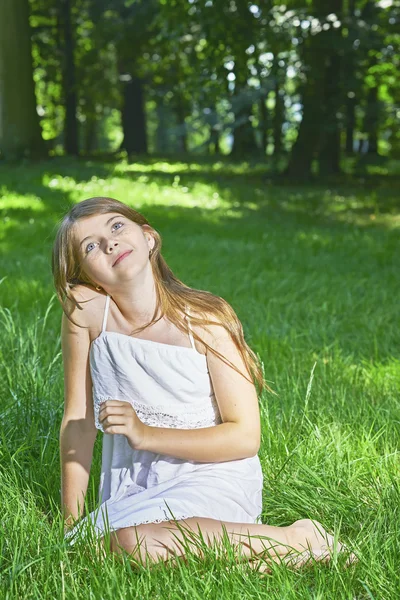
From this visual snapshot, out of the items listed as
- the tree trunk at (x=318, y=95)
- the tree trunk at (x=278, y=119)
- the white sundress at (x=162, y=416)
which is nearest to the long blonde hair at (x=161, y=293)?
the white sundress at (x=162, y=416)

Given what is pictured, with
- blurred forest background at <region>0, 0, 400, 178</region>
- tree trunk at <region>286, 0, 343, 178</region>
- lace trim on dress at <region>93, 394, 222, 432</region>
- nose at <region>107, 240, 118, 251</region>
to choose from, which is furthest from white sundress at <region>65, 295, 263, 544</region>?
tree trunk at <region>286, 0, 343, 178</region>

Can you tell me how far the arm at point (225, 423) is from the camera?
2.58m

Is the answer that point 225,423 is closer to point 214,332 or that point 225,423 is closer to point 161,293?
point 214,332

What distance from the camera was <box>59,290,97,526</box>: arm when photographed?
9.22 ft

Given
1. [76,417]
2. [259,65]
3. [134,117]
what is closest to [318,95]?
[259,65]

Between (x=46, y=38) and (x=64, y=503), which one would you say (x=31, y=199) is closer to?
(x=64, y=503)

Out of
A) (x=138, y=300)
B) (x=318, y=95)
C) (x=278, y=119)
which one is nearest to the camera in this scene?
(x=138, y=300)

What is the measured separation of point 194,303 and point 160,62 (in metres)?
24.8

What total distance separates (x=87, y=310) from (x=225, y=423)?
1.91ft

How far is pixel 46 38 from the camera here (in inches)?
1268

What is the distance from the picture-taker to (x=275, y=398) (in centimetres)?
383

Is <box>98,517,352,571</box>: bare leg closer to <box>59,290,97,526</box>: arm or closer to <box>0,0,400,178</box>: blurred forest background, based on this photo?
<box>59,290,97,526</box>: arm

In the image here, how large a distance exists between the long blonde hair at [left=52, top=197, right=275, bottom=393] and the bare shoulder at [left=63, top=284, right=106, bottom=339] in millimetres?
13

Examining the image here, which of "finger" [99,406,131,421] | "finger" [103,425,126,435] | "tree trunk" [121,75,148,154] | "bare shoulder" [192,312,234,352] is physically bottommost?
"tree trunk" [121,75,148,154]
